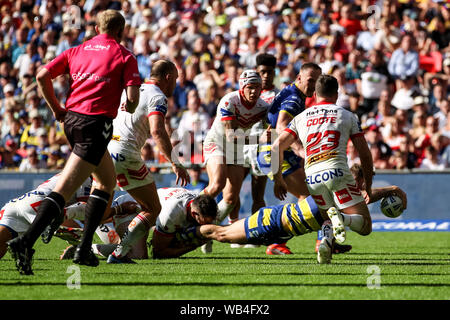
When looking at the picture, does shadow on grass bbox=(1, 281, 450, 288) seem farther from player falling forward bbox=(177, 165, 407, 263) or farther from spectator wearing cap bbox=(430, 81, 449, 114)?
spectator wearing cap bbox=(430, 81, 449, 114)

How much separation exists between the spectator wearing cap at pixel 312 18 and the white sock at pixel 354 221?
426 inches

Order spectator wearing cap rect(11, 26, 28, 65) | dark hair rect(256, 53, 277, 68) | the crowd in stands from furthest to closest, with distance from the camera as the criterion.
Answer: spectator wearing cap rect(11, 26, 28, 65) < the crowd in stands < dark hair rect(256, 53, 277, 68)

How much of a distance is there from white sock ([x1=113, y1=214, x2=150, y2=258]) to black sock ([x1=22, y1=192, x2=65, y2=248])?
1568 millimetres

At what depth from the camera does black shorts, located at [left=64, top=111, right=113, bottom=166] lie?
676 cm

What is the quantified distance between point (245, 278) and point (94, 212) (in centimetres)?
154

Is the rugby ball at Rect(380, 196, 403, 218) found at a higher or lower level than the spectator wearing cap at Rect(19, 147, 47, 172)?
higher

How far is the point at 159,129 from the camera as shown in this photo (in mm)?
7840

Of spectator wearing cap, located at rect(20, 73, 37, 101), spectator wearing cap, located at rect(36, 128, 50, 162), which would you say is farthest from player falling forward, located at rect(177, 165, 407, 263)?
spectator wearing cap, located at rect(20, 73, 37, 101)

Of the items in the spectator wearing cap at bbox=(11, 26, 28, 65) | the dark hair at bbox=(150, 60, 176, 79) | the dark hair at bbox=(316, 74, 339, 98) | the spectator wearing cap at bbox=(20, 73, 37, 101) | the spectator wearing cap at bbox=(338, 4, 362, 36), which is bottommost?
the spectator wearing cap at bbox=(20, 73, 37, 101)

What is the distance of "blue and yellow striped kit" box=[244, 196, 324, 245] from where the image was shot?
25.2 feet

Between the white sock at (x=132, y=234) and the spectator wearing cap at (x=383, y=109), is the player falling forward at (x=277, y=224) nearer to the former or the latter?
the white sock at (x=132, y=234)

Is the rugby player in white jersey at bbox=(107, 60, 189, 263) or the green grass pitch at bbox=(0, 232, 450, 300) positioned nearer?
the green grass pitch at bbox=(0, 232, 450, 300)

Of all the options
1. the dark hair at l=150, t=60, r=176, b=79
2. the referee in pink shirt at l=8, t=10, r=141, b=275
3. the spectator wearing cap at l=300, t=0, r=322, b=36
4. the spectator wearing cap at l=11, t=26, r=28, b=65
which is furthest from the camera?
the spectator wearing cap at l=11, t=26, r=28, b=65
